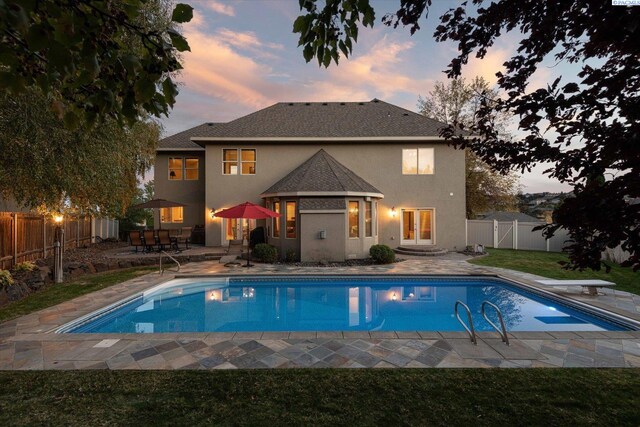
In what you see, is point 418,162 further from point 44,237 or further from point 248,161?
point 44,237

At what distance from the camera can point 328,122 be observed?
18.6 m

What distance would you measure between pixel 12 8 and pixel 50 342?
594cm

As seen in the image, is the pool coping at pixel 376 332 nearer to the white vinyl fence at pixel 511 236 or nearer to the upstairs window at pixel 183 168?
the white vinyl fence at pixel 511 236

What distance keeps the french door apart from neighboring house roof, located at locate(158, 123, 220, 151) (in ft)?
43.9

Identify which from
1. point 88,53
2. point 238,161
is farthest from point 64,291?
point 238,161

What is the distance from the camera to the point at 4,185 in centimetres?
782

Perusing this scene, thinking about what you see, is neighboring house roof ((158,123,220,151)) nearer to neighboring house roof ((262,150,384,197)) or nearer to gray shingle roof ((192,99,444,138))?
gray shingle roof ((192,99,444,138))

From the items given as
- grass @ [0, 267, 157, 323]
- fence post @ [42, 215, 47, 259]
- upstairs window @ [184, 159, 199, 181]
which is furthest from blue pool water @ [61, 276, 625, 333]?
upstairs window @ [184, 159, 199, 181]

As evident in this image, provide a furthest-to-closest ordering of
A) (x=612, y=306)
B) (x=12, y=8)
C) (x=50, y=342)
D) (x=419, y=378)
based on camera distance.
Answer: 1. (x=612, y=306)
2. (x=50, y=342)
3. (x=419, y=378)
4. (x=12, y=8)

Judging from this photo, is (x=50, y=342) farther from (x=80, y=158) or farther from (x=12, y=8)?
(x=12, y=8)

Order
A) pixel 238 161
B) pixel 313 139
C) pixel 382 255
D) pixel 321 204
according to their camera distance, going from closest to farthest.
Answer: pixel 382 255
pixel 321 204
pixel 313 139
pixel 238 161

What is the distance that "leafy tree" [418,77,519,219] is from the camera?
24969 millimetres

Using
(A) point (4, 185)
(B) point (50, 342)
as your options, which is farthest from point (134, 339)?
(A) point (4, 185)

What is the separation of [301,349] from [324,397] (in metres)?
1.41
